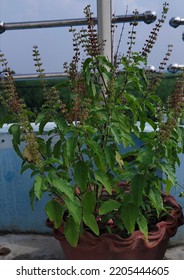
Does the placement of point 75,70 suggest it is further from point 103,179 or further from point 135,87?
point 103,179

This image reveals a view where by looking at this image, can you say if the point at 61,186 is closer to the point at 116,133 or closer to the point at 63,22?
Result: the point at 116,133

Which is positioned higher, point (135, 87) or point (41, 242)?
point (135, 87)

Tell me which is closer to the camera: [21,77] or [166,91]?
[21,77]

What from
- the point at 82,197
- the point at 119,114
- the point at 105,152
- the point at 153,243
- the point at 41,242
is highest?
the point at 119,114

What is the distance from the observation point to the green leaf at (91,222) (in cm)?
205

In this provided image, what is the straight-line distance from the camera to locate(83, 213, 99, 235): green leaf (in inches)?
80.8

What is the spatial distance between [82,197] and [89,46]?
60 centimetres

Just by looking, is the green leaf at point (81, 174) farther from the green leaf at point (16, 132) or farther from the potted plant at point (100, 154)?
the green leaf at point (16, 132)

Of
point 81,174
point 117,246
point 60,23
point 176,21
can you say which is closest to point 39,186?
point 81,174

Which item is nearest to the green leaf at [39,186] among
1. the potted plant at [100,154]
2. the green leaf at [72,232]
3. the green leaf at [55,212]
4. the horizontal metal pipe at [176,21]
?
the potted plant at [100,154]

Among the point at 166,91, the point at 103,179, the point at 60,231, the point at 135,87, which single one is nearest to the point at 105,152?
the point at 103,179

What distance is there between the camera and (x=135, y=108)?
84.2 inches

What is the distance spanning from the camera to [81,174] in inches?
78.9

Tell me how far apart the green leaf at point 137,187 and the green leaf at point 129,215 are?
6 centimetres
